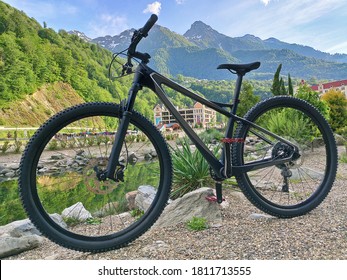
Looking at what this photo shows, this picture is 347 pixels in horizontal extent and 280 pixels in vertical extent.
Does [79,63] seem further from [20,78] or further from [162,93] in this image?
[162,93]

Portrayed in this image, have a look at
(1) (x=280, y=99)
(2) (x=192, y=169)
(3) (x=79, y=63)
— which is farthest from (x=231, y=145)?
(3) (x=79, y=63)

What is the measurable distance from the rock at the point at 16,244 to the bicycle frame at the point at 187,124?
101 centimetres

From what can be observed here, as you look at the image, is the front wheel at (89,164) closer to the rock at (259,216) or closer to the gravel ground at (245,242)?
the gravel ground at (245,242)

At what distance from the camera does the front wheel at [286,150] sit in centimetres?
240

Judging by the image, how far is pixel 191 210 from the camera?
2605 millimetres

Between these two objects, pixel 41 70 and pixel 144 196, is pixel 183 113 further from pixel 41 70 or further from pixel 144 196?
pixel 41 70

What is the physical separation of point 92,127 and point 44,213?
2.54ft

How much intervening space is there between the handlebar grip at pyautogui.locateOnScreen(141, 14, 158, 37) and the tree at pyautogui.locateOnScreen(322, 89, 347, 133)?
9973mm

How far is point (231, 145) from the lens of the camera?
2.39 metres

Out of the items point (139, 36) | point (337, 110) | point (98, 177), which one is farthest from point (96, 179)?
point (337, 110)

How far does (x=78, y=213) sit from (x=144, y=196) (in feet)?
2.39

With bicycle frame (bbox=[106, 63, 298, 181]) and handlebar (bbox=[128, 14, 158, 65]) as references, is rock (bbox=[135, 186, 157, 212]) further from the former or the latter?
handlebar (bbox=[128, 14, 158, 65])

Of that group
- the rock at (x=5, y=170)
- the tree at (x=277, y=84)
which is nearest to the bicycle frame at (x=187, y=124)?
the tree at (x=277, y=84)

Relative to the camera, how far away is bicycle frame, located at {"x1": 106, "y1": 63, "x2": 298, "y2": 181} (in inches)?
80.4
